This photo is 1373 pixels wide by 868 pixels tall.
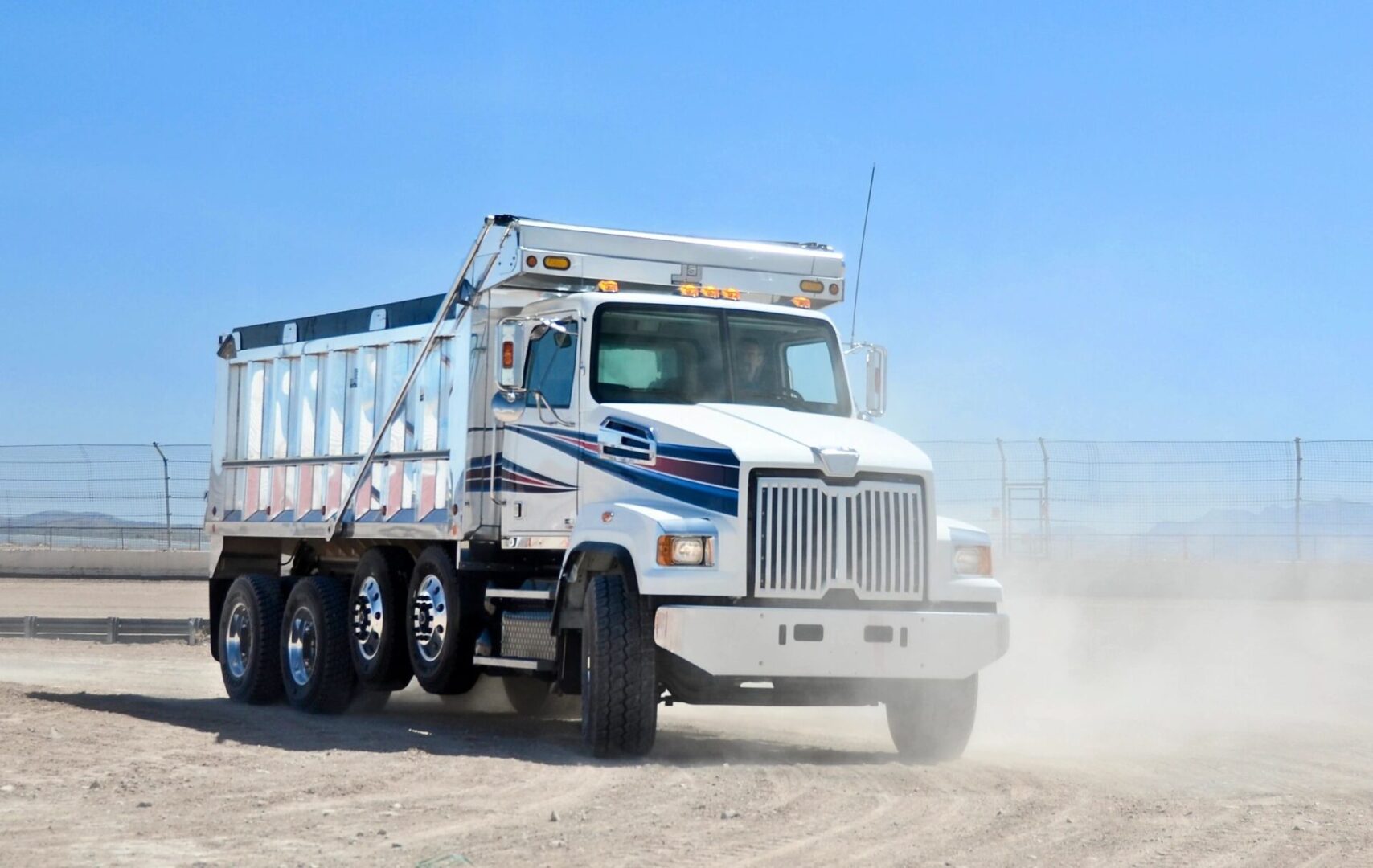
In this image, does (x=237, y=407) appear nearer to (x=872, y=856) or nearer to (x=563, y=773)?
(x=563, y=773)

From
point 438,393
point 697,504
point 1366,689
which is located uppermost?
point 438,393

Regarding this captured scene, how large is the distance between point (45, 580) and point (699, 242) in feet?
83.2

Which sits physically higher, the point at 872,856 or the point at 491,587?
the point at 491,587

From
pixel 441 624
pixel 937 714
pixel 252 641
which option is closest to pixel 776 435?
pixel 937 714

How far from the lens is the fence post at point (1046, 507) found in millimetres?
28781

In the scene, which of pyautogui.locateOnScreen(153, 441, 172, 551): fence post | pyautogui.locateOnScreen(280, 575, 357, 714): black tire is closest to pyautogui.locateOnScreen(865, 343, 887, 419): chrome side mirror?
pyautogui.locateOnScreen(280, 575, 357, 714): black tire

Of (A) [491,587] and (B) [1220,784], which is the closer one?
(B) [1220,784]

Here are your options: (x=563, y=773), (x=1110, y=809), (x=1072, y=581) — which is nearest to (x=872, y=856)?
(x=1110, y=809)

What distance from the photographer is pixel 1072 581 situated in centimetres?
2997

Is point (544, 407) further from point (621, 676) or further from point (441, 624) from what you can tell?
point (621, 676)

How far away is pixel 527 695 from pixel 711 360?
15.2ft

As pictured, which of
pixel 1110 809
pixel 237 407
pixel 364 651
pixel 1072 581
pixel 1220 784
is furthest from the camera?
pixel 1072 581

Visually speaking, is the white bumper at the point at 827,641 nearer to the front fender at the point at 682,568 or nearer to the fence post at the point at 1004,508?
the front fender at the point at 682,568

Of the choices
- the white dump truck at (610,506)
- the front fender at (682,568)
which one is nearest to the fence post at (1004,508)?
the white dump truck at (610,506)
